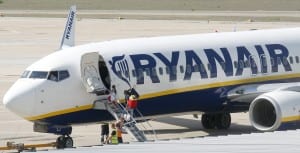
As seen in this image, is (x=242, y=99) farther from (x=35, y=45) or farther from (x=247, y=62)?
(x=35, y=45)

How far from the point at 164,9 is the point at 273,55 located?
112 meters

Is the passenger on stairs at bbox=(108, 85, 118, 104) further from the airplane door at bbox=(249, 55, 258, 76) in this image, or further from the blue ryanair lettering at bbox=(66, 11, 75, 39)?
the blue ryanair lettering at bbox=(66, 11, 75, 39)

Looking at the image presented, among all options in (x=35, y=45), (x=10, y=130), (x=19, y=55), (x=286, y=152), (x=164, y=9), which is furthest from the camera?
(x=164, y=9)

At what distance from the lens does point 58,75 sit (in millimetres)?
34062

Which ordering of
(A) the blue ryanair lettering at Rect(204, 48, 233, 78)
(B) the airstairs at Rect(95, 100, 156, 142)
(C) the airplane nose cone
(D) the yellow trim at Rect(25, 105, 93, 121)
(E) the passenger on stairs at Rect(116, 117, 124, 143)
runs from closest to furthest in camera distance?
(C) the airplane nose cone
(E) the passenger on stairs at Rect(116, 117, 124, 143)
(D) the yellow trim at Rect(25, 105, 93, 121)
(B) the airstairs at Rect(95, 100, 156, 142)
(A) the blue ryanair lettering at Rect(204, 48, 233, 78)

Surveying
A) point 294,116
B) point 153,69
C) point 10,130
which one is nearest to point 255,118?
point 294,116

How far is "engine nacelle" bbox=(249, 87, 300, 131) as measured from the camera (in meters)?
34.8

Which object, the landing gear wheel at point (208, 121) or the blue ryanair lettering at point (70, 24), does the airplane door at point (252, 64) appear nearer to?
the landing gear wheel at point (208, 121)

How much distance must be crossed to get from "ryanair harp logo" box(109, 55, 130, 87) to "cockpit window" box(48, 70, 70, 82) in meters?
1.63

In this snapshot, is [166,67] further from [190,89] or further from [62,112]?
[62,112]

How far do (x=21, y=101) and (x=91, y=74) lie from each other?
2.70 metres

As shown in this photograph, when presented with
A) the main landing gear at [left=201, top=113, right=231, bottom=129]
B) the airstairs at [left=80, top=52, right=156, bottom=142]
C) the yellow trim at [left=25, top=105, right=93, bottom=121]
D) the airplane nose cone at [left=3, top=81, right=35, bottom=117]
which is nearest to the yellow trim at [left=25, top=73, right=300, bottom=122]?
the yellow trim at [left=25, top=105, right=93, bottom=121]

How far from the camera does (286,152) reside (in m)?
16.7

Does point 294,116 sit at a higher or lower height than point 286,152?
higher
